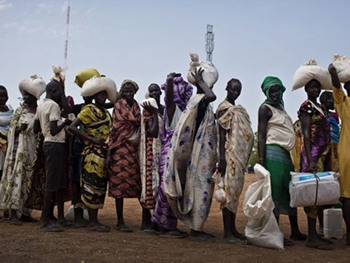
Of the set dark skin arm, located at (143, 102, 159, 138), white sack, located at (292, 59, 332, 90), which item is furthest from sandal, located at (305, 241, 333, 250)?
dark skin arm, located at (143, 102, 159, 138)

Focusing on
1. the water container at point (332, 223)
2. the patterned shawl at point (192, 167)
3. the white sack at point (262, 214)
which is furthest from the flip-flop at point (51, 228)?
the water container at point (332, 223)

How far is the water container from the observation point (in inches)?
250

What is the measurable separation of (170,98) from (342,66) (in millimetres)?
2163

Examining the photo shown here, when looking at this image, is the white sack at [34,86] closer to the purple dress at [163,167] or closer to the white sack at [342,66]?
the purple dress at [163,167]

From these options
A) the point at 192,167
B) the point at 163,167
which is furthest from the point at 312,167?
the point at 163,167

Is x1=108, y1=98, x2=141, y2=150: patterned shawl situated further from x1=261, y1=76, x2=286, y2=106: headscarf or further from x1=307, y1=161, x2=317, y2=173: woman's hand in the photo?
x1=307, y1=161, x2=317, y2=173: woman's hand

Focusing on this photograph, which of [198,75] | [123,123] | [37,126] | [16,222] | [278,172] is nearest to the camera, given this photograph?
[278,172]

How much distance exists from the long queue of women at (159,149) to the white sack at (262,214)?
31 cm

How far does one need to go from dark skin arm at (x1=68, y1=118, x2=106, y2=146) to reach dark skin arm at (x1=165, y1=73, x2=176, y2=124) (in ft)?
3.33

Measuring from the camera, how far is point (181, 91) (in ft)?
20.4

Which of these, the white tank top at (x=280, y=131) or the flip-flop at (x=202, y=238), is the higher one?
the white tank top at (x=280, y=131)

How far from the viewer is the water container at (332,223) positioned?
20.8 feet

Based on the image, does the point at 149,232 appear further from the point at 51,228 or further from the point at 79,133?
the point at 79,133

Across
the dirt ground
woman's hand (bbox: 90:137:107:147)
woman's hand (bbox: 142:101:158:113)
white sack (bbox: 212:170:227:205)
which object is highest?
woman's hand (bbox: 142:101:158:113)
